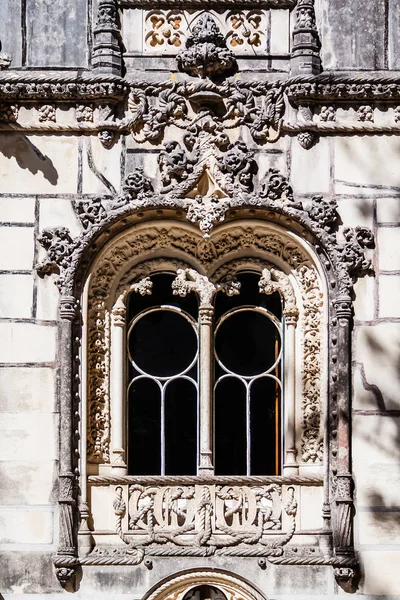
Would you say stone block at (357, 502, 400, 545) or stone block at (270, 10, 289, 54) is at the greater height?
stone block at (270, 10, 289, 54)

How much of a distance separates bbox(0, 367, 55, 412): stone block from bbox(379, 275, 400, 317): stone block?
3384mm

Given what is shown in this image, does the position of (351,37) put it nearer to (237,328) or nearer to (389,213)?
(389,213)

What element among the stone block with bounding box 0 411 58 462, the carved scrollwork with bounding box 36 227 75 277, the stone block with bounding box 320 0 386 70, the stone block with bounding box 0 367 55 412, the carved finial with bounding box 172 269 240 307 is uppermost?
the stone block with bounding box 320 0 386 70

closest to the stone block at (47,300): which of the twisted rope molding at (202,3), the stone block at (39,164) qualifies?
the stone block at (39,164)

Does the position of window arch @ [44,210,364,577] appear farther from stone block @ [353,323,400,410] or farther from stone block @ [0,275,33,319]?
stone block @ [0,275,33,319]

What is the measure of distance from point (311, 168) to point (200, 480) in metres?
3.35

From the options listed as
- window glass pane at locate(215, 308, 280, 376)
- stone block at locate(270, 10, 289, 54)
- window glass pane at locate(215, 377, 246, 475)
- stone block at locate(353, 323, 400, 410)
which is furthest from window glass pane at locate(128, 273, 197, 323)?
stone block at locate(270, 10, 289, 54)

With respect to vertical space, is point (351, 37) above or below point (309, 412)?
above

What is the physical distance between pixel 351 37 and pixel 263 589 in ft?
18.6

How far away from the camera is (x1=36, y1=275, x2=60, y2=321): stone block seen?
16.8 metres

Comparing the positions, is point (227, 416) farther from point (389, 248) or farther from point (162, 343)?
point (389, 248)

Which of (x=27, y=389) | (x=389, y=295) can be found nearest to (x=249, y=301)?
(x=389, y=295)

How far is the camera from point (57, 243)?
55.0ft

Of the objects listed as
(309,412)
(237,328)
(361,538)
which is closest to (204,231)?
(237,328)
